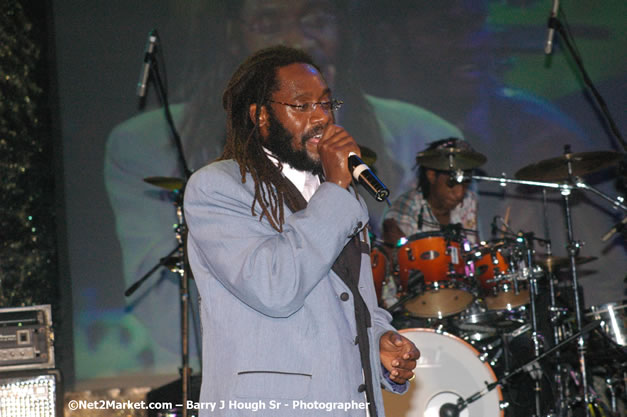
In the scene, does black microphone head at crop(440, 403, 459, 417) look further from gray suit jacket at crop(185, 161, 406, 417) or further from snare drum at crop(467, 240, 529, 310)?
gray suit jacket at crop(185, 161, 406, 417)

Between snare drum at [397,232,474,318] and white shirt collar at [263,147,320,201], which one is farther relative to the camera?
snare drum at [397,232,474,318]

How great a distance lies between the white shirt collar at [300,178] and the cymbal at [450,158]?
348 centimetres

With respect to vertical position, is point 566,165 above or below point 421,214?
above

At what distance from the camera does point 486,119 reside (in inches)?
272

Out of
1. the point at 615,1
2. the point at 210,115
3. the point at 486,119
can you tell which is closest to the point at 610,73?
the point at 615,1

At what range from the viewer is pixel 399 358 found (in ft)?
6.44

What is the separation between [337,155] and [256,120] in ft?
1.41

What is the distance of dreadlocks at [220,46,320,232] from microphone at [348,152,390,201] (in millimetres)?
245

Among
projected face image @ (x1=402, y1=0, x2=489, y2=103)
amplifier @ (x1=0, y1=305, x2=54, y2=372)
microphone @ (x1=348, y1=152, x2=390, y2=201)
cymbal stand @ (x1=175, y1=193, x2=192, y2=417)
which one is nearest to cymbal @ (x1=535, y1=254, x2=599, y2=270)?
projected face image @ (x1=402, y1=0, x2=489, y2=103)

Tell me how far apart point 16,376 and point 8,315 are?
20 cm

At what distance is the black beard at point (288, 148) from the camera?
2.05 meters

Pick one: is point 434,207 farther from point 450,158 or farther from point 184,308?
point 184,308

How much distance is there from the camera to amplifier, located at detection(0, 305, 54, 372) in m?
2.18

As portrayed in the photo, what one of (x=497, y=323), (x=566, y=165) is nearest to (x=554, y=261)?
(x=566, y=165)
